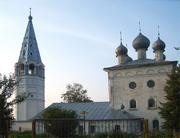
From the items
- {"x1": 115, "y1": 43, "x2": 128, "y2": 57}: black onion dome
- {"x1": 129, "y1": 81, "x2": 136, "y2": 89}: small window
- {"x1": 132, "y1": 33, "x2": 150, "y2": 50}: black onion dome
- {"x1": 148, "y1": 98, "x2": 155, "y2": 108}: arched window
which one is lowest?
{"x1": 148, "y1": 98, "x2": 155, "y2": 108}: arched window

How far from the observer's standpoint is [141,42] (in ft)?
127

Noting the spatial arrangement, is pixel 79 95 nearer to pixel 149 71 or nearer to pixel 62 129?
pixel 149 71

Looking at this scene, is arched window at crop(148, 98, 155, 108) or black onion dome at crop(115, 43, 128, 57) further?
black onion dome at crop(115, 43, 128, 57)

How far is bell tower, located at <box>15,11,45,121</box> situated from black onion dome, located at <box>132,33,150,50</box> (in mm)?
17690

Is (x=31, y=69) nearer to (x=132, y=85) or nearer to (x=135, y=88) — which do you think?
(x=132, y=85)

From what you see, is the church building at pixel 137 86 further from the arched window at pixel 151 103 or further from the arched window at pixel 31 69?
the arched window at pixel 31 69

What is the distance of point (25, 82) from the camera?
5069 centimetres

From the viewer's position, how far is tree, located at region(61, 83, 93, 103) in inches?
2202

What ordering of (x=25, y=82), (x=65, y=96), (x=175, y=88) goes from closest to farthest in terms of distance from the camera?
(x=175, y=88) → (x=25, y=82) → (x=65, y=96)

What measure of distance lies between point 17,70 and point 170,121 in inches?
1176

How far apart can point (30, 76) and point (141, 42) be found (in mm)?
18750

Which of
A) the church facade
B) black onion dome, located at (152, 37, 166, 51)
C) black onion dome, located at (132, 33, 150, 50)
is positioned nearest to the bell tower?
the church facade

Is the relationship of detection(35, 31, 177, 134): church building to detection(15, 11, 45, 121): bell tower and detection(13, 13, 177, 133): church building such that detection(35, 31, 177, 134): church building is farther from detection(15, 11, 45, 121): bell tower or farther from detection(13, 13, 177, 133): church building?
detection(15, 11, 45, 121): bell tower

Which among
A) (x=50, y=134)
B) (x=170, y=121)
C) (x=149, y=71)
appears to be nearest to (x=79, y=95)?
(x=149, y=71)
